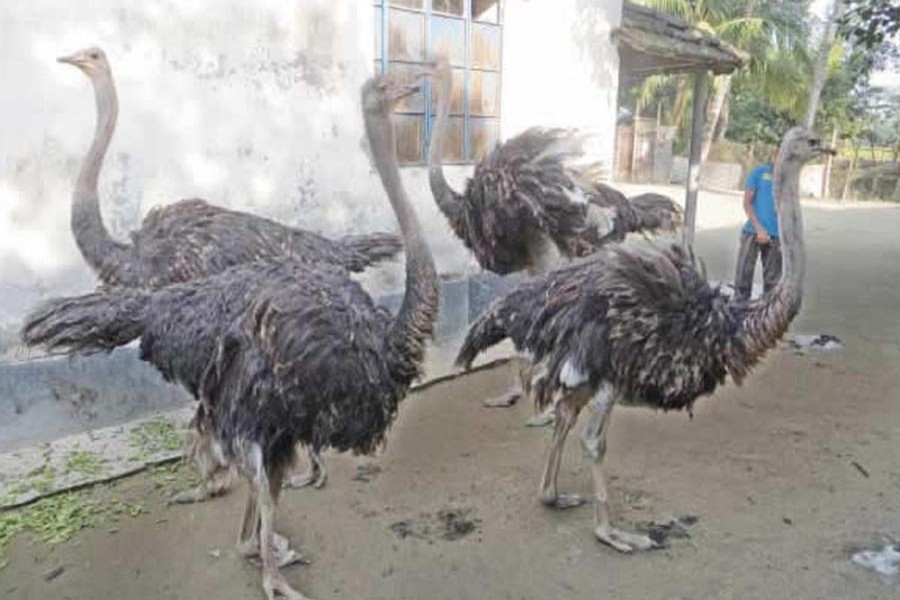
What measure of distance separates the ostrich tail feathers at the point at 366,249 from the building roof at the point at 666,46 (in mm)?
3207

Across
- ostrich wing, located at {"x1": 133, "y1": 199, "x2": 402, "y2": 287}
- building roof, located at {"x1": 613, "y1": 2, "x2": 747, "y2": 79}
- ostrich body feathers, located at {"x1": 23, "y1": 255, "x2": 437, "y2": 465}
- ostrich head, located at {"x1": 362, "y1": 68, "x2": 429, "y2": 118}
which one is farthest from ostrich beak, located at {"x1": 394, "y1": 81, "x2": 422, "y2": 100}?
building roof, located at {"x1": 613, "y1": 2, "x2": 747, "y2": 79}

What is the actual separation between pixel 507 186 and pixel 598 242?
698mm

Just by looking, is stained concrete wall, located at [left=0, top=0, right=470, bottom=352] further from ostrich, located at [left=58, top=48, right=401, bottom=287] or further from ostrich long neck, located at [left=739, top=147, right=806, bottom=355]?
ostrich long neck, located at [left=739, top=147, right=806, bottom=355]

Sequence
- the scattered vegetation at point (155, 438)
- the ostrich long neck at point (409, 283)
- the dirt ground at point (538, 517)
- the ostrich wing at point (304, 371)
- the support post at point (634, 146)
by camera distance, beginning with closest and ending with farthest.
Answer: the ostrich wing at point (304, 371)
the ostrich long neck at point (409, 283)
the dirt ground at point (538, 517)
the scattered vegetation at point (155, 438)
the support post at point (634, 146)

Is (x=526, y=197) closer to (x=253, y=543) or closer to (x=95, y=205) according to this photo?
(x=95, y=205)

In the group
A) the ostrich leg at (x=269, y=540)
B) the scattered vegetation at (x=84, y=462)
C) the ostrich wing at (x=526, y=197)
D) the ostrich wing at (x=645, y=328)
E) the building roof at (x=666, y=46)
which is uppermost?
the building roof at (x=666, y=46)

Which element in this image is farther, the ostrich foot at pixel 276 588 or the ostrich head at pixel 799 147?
the ostrich head at pixel 799 147

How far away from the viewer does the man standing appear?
6.17 meters

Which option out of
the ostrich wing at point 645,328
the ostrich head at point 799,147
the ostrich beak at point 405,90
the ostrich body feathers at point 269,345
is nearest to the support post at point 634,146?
the ostrich head at point 799,147

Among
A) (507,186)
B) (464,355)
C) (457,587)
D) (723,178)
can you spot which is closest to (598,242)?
(507,186)

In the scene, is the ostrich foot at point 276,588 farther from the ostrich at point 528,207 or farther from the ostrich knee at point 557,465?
the ostrich at point 528,207

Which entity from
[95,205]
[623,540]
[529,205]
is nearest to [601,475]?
[623,540]

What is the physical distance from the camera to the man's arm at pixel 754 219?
6.16m

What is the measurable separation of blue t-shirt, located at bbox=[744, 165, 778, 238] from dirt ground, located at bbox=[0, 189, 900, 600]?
1.33m
